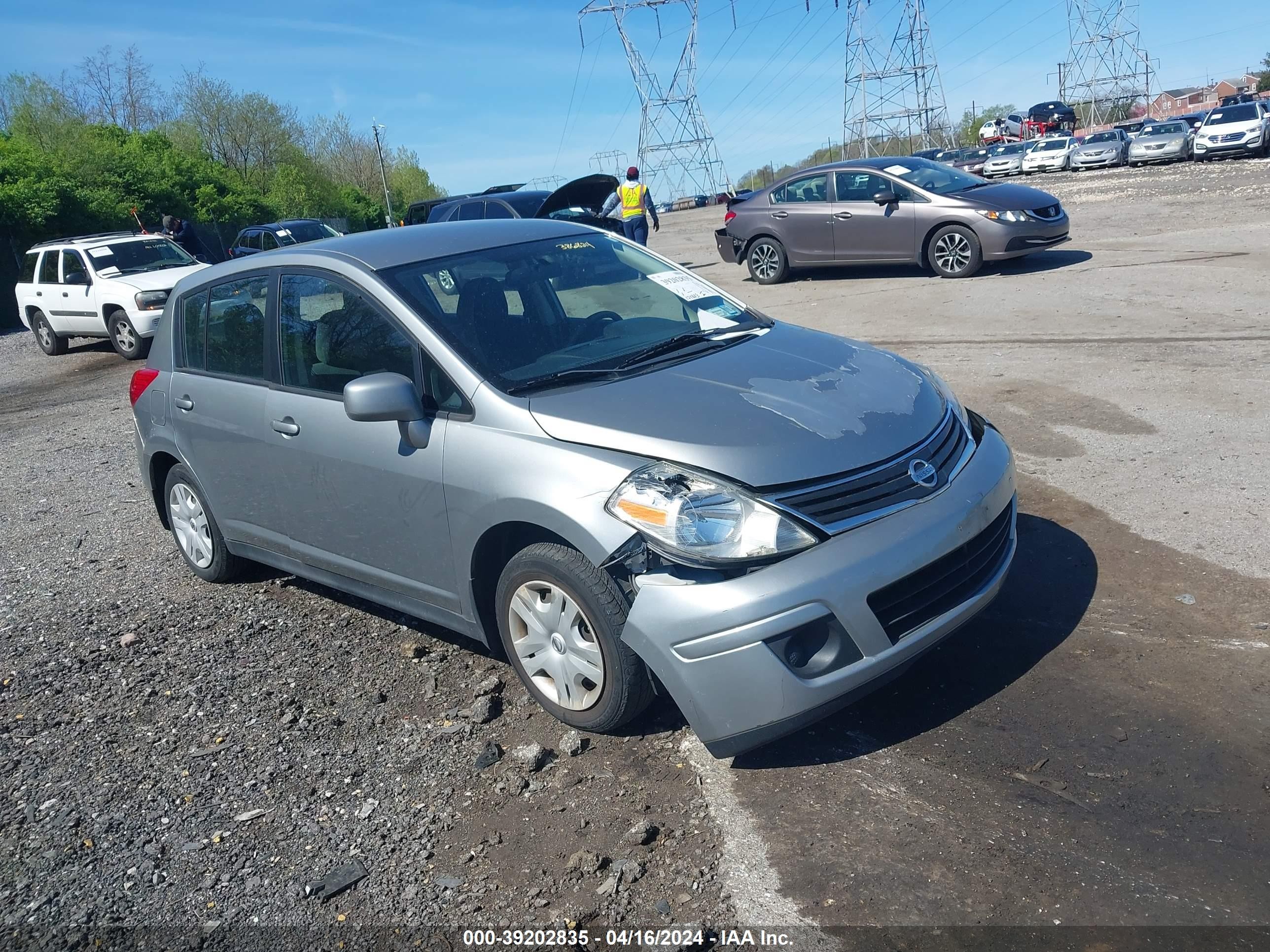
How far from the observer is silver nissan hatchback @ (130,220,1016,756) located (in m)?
3.21

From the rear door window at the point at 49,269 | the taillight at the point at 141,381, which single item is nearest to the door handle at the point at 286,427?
the taillight at the point at 141,381

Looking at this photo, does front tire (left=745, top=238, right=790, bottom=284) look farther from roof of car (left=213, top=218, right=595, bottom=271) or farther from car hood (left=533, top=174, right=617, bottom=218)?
roof of car (left=213, top=218, right=595, bottom=271)

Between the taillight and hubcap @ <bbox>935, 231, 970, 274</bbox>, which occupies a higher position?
the taillight

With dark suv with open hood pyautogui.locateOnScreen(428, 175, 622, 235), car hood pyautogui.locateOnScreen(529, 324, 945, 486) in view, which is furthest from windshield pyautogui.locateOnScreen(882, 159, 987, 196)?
car hood pyautogui.locateOnScreen(529, 324, 945, 486)

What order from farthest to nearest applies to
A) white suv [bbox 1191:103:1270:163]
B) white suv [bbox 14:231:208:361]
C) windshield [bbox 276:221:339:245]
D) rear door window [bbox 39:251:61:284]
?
white suv [bbox 1191:103:1270:163], windshield [bbox 276:221:339:245], rear door window [bbox 39:251:61:284], white suv [bbox 14:231:208:361]

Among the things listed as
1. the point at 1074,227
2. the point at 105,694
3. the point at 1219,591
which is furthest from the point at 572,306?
the point at 1074,227

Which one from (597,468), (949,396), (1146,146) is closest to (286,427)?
(597,468)

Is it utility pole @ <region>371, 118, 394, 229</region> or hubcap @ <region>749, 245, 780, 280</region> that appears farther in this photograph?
utility pole @ <region>371, 118, 394, 229</region>

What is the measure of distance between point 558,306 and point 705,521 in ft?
5.32

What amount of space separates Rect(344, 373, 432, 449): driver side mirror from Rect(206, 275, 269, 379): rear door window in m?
1.16

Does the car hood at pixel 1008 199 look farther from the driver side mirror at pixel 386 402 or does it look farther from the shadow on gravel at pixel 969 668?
the driver side mirror at pixel 386 402

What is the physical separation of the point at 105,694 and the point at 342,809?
170 centimetres

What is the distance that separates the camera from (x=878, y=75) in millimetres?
64812

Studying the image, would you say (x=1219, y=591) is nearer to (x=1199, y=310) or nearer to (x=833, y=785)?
(x=833, y=785)
